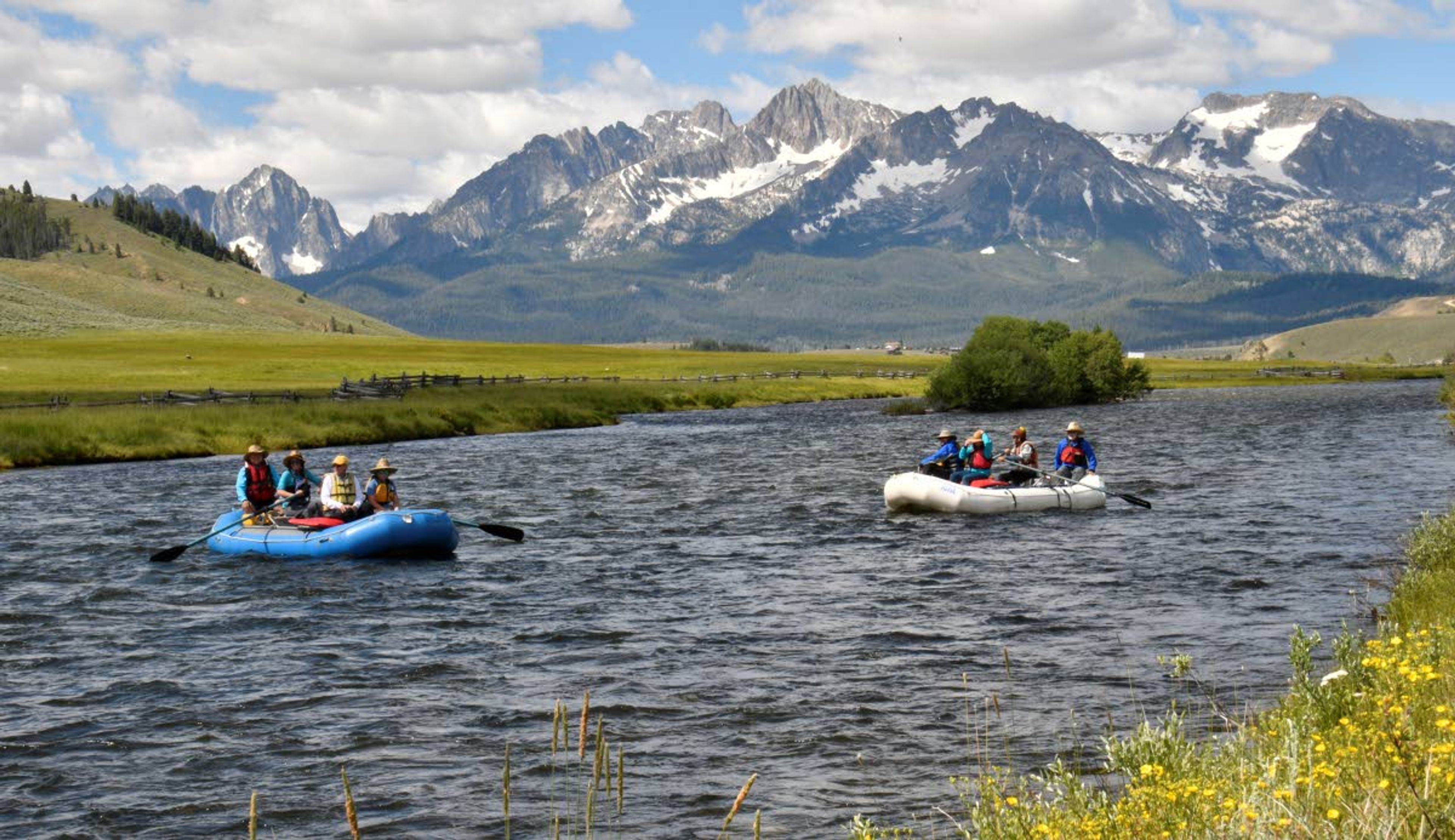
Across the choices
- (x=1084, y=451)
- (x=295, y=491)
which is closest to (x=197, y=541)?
(x=295, y=491)

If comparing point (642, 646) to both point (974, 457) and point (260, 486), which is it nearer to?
point (260, 486)

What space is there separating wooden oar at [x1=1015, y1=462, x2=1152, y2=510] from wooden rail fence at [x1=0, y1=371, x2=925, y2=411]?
179 feet

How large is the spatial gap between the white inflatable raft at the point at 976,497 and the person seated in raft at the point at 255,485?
16.7 meters

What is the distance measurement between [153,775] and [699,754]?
242 inches

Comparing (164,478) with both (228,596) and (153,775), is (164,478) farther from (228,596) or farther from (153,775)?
(153,775)

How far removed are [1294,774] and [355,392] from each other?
309ft

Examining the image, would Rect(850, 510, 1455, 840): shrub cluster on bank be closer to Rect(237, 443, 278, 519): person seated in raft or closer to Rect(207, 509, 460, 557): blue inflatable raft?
Rect(207, 509, 460, 557): blue inflatable raft

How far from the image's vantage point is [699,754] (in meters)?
17.1

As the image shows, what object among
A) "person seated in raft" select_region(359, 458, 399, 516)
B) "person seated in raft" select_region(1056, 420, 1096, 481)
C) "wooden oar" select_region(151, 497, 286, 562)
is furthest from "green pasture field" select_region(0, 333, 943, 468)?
"person seated in raft" select_region(1056, 420, 1096, 481)

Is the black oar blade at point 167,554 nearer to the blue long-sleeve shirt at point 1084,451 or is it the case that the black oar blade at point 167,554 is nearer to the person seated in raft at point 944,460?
the person seated in raft at point 944,460

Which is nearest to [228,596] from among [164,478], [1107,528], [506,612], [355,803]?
[506,612]

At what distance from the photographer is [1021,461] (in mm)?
43250

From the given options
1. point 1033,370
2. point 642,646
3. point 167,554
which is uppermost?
point 1033,370

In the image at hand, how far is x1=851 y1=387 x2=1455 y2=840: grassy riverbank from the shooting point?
349 inches
